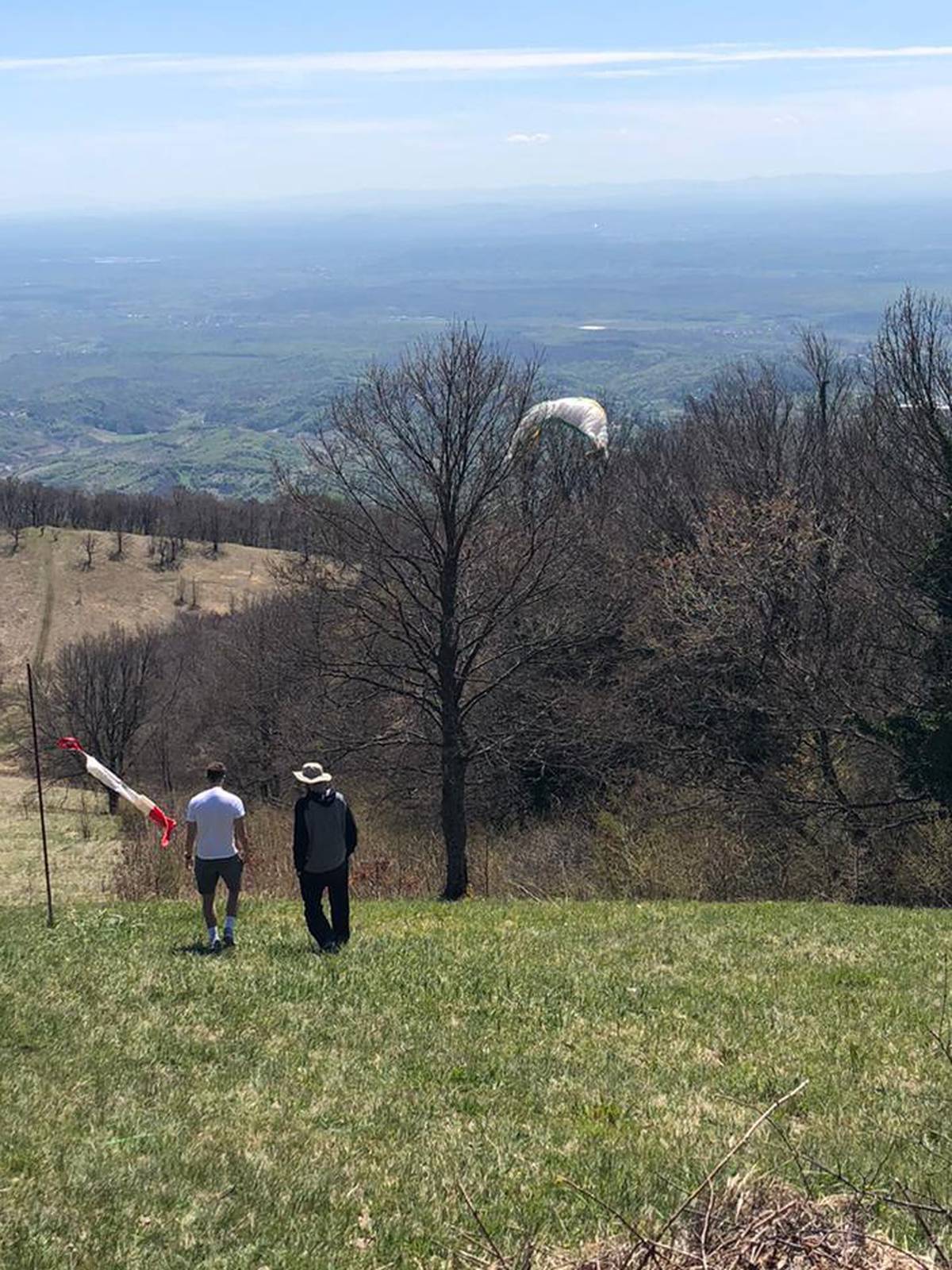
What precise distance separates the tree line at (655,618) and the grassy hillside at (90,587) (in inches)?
2224

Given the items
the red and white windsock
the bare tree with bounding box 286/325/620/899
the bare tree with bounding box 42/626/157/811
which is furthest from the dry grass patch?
the bare tree with bounding box 42/626/157/811

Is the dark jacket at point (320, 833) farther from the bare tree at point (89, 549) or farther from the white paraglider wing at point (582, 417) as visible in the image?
the bare tree at point (89, 549)

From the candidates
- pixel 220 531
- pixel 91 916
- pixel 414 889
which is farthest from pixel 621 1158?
pixel 220 531

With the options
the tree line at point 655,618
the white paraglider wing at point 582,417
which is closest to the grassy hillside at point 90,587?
the white paraglider wing at point 582,417

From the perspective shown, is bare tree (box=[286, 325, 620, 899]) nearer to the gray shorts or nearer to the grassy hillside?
the gray shorts

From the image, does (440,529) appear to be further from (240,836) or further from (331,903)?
(331,903)

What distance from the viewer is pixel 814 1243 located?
3.93 meters

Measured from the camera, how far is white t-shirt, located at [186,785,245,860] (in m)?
11.6

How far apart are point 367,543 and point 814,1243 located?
1720 cm

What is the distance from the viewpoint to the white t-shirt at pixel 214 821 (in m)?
11.6

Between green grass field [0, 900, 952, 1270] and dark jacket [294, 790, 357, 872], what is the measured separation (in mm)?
975

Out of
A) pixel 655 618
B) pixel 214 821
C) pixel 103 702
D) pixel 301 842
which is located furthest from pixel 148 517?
pixel 301 842

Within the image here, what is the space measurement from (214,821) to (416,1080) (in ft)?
15.1

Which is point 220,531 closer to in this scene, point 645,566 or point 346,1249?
point 645,566
